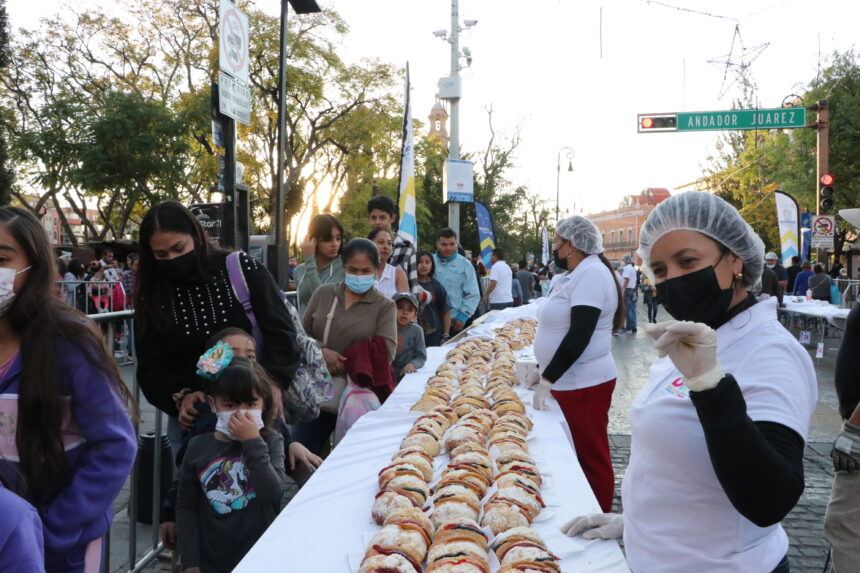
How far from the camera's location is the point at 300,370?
3.69 metres

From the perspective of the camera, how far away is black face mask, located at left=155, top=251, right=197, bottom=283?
10.6 feet

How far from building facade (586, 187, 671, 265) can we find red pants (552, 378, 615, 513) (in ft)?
316

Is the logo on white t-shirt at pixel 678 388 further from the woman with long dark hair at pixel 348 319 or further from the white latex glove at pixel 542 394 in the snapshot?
the woman with long dark hair at pixel 348 319

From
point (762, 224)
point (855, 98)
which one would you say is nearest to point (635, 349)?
point (855, 98)

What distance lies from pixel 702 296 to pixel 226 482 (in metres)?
2.17

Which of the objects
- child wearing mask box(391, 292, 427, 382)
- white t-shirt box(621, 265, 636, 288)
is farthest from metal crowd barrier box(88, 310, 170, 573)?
white t-shirt box(621, 265, 636, 288)

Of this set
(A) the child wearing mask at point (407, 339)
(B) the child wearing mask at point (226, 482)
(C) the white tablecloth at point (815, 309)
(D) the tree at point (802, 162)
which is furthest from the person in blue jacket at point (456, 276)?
(D) the tree at point (802, 162)

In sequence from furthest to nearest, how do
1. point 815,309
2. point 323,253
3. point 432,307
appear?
1. point 815,309
2. point 432,307
3. point 323,253

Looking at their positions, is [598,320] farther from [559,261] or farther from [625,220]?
[625,220]

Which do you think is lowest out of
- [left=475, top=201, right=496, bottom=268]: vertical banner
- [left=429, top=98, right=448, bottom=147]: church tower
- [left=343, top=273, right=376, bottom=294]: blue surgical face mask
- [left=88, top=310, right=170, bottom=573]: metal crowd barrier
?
[left=88, top=310, right=170, bottom=573]: metal crowd barrier

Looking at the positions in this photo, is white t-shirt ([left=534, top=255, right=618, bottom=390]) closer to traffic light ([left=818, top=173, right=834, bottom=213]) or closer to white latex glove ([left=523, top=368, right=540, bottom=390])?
white latex glove ([left=523, top=368, right=540, bottom=390])

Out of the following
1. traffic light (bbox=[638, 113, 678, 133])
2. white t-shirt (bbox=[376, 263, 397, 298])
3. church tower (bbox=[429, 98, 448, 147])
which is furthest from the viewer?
church tower (bbox=[429, 98, 448, 147])

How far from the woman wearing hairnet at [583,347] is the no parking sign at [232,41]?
9.91 ft

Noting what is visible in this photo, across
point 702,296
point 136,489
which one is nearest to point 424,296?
point 136,489
